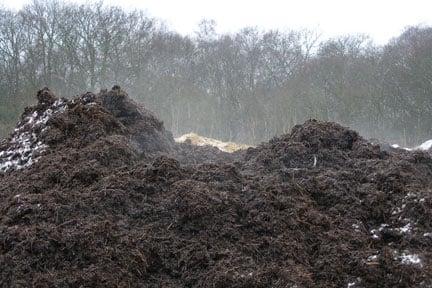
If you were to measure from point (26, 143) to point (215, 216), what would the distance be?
2.81m

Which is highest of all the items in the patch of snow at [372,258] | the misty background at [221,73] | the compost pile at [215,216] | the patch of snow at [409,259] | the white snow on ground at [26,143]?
the misty background at [221,73]

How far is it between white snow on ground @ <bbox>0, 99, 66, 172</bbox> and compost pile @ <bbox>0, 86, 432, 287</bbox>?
30mm

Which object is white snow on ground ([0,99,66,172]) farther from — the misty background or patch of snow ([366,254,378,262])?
the misty background

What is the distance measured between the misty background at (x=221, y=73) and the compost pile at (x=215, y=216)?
19.9 meters

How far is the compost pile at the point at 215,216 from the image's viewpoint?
3.95 metres

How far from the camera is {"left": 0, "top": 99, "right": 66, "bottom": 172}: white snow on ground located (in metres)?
5.96

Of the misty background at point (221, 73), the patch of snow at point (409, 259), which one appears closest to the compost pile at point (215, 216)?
the patch of snow at point (409, 259)

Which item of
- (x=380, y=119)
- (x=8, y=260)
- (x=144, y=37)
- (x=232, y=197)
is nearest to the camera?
(x=8, y=260)

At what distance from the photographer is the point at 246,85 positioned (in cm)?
3269

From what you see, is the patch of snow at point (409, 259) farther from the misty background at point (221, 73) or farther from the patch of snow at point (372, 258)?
the misty background at point (221, 73)

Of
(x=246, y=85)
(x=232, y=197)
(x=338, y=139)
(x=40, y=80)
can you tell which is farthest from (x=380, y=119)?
(x=232, y=197)

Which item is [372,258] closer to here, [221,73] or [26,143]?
[26,143]

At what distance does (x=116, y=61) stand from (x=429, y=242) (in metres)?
26.5

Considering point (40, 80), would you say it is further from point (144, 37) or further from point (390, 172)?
point (390, 172)
